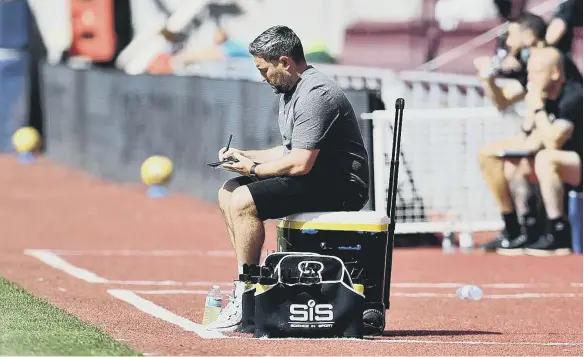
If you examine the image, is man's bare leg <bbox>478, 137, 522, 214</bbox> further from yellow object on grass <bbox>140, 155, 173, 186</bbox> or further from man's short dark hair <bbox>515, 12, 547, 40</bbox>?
yellow object on grass <bbox>140, 155, 173, 186</bbox>

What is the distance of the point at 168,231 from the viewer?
15.8m

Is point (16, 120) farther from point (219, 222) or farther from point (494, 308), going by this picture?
point (494, 308)

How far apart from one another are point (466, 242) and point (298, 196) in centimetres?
594

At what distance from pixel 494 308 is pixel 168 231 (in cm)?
544

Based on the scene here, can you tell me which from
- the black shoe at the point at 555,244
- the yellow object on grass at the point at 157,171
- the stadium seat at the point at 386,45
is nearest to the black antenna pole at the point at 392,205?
the black shoe at the point at 555,244

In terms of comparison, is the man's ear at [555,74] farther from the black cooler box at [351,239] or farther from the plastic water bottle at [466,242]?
the black cooler box at [351,239]

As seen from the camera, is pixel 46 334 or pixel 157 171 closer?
pixel 46 334

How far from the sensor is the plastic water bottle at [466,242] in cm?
1450

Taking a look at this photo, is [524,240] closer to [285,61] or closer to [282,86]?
[282,86]

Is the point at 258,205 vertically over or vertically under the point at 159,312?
over

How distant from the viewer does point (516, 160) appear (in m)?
14.0

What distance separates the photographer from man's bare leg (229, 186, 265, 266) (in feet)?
Result: 28.6

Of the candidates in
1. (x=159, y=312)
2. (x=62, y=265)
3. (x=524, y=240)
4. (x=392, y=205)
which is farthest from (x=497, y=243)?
(x=392, y=205)

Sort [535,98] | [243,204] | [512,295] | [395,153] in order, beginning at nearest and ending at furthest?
[243,204]
[395,153]
[512,295]
[535,98]
